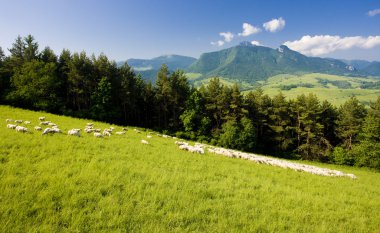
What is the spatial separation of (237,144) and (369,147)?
951 inches

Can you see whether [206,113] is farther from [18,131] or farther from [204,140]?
[18,131]

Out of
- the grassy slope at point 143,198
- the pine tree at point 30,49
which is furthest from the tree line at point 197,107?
the grassy slope at point 143,198

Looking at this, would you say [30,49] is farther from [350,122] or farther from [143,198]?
[350,122]

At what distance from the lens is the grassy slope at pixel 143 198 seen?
5656 millimetres

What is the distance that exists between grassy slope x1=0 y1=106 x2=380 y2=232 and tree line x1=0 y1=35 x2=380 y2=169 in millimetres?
31905

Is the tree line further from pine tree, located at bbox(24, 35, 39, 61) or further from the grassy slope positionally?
the grassy slope

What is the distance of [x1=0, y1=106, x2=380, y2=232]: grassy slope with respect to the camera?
566cm

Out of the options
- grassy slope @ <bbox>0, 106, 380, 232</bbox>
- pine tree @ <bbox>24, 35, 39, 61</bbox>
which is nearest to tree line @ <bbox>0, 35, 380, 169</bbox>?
pine tree @ <bbox>24, 35, 39, 61</bbox>

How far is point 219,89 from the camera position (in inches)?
1975

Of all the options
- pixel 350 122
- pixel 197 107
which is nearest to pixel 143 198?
pixel 197 107

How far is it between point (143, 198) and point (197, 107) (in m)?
41.3

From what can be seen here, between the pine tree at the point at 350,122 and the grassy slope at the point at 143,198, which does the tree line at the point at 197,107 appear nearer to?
the pine tree at the point at 350,122

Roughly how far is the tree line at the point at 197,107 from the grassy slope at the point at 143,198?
31.9 m

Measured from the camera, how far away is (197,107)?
157ft
